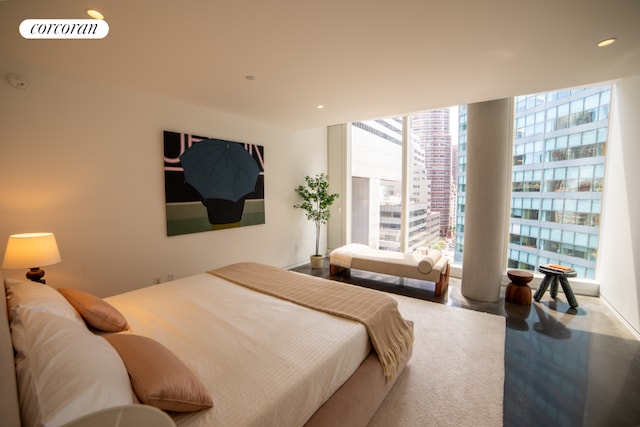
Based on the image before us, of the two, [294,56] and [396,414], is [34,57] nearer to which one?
[294,56]

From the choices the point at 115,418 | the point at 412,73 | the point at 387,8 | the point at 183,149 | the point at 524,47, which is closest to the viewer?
the point at 115,418

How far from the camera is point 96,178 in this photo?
2768 mm

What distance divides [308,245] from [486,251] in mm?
3111

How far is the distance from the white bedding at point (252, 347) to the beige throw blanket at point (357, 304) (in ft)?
0.29

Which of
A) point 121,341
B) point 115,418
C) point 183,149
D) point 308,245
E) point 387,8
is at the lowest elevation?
point 308,245

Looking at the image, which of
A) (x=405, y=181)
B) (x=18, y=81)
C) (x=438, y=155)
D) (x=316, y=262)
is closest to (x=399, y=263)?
(x=316, y=262)

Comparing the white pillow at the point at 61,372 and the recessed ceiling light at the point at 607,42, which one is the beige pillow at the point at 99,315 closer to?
the white pillow at the point at 61,372

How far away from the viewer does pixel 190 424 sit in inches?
40.1

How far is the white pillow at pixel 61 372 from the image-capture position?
2.56 ft

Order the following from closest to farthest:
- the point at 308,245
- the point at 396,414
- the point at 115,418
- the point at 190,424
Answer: the point at 115,418
the point at 190,424
the point at 396,414
the point at 308,245

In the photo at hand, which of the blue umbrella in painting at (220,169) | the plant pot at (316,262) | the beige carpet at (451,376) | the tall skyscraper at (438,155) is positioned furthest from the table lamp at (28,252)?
the tall skyscraper at (438,155)

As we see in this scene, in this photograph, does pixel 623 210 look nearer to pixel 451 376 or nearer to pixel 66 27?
pixel 451 376

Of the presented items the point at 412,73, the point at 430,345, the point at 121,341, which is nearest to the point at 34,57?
the point at 121,341

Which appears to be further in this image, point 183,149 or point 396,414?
point 183,149
